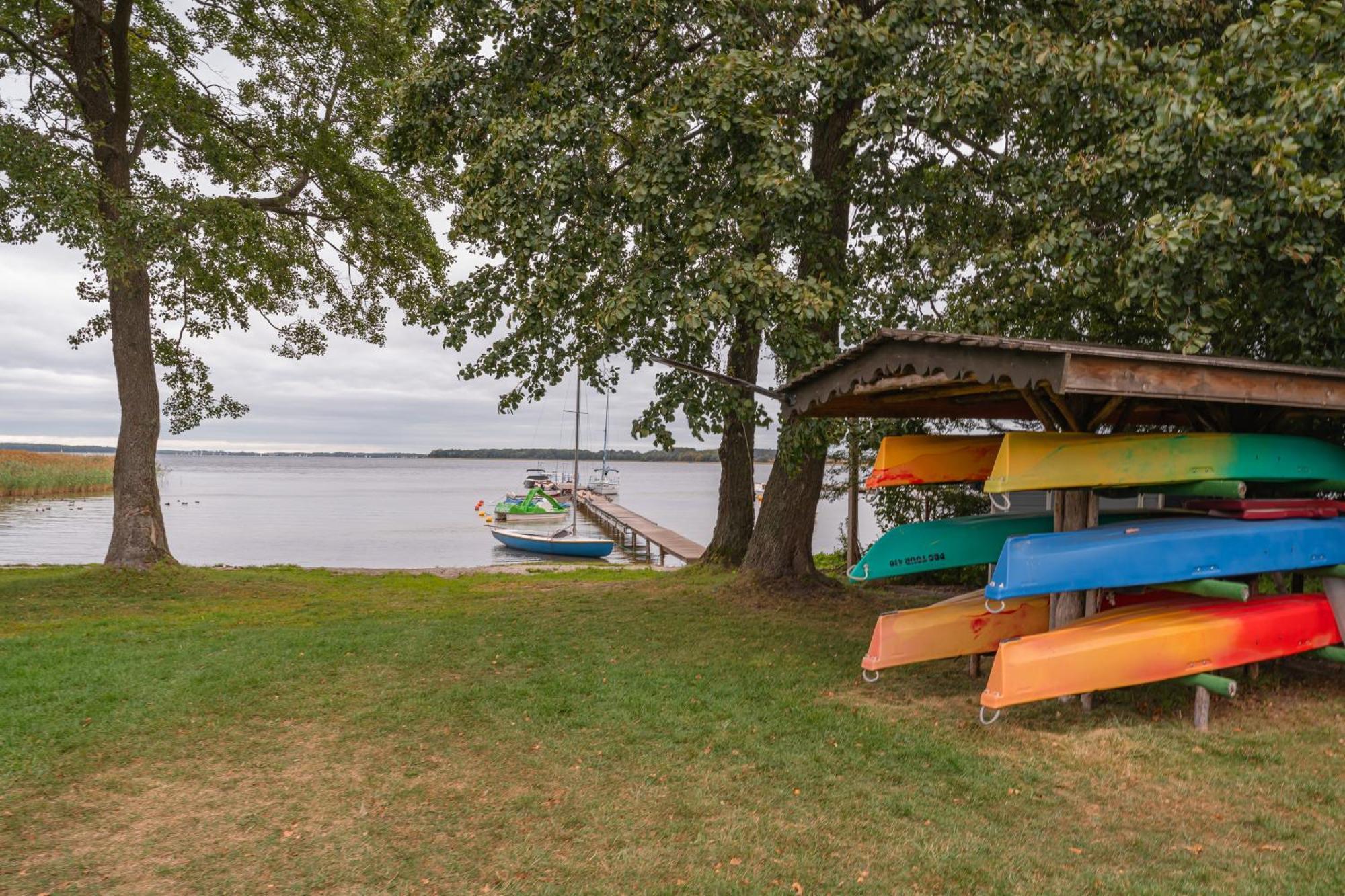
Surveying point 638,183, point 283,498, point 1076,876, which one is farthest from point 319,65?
point 283,498

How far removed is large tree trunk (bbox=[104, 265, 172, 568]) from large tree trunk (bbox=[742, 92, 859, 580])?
8.63 meters

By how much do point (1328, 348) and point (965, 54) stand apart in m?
3.78

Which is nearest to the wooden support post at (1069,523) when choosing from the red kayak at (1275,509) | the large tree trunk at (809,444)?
the red kayak at (1275,509)

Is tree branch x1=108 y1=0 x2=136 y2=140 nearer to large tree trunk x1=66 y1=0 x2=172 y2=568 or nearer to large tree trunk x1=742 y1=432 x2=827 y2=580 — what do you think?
large tree trunk x1=66 y1=0 x2=172 y2=568

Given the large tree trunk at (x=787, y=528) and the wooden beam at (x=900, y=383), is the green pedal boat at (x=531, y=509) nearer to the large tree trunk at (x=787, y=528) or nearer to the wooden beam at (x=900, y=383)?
the large tree trunk at (x=787, y=528)

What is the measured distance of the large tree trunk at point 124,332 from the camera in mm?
12102

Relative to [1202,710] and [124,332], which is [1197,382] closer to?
[1202,710]

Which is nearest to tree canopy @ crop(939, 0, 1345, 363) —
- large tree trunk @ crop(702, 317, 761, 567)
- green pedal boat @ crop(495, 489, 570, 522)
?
large tree trunk @ crop(702, 317, 761, 567)

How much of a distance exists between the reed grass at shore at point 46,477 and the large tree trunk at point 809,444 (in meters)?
43.6

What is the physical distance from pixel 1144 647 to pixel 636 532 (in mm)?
25227

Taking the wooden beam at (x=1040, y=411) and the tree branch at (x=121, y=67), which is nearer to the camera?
the wooden beam at (x=1040, y=411)

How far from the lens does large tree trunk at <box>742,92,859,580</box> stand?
8594 millimetres

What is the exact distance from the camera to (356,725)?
5.53m

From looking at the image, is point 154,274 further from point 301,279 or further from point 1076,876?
point 1076,876
